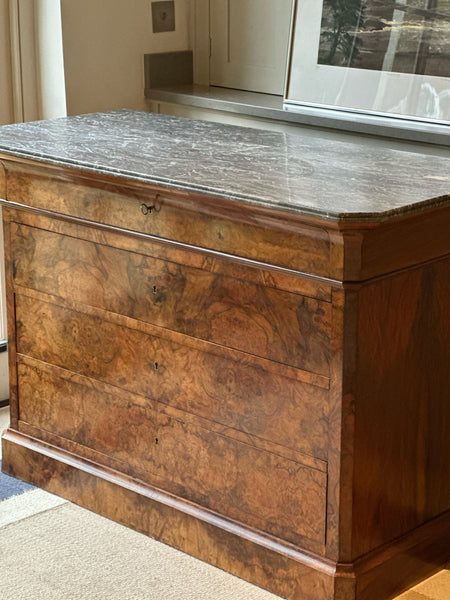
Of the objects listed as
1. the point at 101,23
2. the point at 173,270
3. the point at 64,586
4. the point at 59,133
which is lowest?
the point at 64,586

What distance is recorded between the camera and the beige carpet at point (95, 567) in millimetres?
2332

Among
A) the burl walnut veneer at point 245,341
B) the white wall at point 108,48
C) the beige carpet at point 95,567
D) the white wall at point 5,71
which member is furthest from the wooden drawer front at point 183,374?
the white wall at point 108,48

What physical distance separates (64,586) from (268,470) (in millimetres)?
584

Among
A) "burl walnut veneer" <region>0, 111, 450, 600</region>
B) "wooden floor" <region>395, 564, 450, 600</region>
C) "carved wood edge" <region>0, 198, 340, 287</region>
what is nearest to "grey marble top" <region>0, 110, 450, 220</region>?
"burl walnut veneer" <region>0, 111, 450, 600</region>

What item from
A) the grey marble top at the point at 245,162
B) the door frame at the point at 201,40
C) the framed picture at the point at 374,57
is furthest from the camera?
the door frame at the point at 201,40

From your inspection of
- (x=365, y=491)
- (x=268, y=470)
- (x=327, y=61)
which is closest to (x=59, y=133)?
(x=327, y=61)

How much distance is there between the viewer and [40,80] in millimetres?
3277

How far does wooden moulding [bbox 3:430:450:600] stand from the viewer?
2.21m

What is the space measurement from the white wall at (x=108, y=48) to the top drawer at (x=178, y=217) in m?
0.77

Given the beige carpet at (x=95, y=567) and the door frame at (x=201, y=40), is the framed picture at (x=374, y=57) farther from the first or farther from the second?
the beige carpet at (x=95, y=567)

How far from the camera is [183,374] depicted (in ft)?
7.85

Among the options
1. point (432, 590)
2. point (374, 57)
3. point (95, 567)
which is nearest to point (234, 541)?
point (95, 567)

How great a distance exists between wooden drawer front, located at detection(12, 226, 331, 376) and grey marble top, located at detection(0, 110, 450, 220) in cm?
23

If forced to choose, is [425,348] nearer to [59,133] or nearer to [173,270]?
[173,270]
